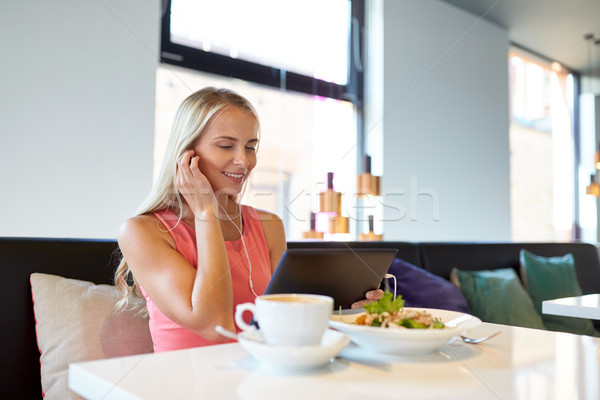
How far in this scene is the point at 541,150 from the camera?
552cm

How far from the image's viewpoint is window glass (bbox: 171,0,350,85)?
9.78ft

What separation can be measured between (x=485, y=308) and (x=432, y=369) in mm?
1857

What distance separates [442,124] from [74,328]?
3.51 m

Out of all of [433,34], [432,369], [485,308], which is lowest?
[485,308]

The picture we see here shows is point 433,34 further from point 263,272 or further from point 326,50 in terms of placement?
point 263,272

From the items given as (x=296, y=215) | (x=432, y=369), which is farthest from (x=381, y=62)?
(x=432, y=369)

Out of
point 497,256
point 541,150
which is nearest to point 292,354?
point 497,256

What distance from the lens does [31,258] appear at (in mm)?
1313

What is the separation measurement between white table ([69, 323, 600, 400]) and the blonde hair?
71cm

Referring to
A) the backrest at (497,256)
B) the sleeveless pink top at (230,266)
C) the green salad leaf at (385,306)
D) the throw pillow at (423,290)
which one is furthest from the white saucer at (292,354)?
the backrest at (497,256)

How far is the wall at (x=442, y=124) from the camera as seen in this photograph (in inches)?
152

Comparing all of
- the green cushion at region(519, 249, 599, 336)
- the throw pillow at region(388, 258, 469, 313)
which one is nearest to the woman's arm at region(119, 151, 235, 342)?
the throw pillow at region(388, 258, 469, 313)

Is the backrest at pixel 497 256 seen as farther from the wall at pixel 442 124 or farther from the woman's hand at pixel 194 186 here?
the woman's hand at pixel 194 186

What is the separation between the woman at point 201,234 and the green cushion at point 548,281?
69.8 inches
